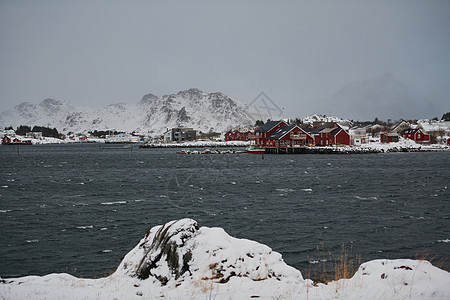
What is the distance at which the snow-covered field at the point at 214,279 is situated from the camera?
734 centimetres

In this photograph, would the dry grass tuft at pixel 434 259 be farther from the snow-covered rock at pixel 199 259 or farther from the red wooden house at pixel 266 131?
the red wooden house at pixel 266 131

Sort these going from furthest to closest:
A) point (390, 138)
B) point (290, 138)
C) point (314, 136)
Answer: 1. point (390, 138)
2. point (314, 136)
3. point (290, 138)

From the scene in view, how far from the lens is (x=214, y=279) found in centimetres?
798

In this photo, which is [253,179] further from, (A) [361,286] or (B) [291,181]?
(A) [361,286]

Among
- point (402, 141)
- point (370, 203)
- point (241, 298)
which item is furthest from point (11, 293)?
point (402, 141)

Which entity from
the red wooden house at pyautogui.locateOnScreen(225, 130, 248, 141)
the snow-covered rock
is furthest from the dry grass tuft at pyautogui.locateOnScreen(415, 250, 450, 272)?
the red wooden house at pyautogui.locateOnScreen(225, 130, 248, 141)

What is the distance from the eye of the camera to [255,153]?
98.0 meters

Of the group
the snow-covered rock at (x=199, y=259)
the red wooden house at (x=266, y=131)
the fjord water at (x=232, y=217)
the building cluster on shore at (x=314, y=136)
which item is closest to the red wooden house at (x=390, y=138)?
the building cluster on shore at (x=314, y=136)

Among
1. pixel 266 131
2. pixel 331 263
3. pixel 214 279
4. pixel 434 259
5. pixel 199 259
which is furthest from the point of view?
pixel 266 131

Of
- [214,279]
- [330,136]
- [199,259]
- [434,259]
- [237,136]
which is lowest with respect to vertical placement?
[434,259]

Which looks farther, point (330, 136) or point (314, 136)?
point (314, 136)

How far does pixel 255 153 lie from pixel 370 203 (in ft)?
236

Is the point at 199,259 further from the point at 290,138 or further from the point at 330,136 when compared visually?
the point at 330,136

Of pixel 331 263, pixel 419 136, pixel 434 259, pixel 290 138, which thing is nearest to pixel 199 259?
pixel 331 263
